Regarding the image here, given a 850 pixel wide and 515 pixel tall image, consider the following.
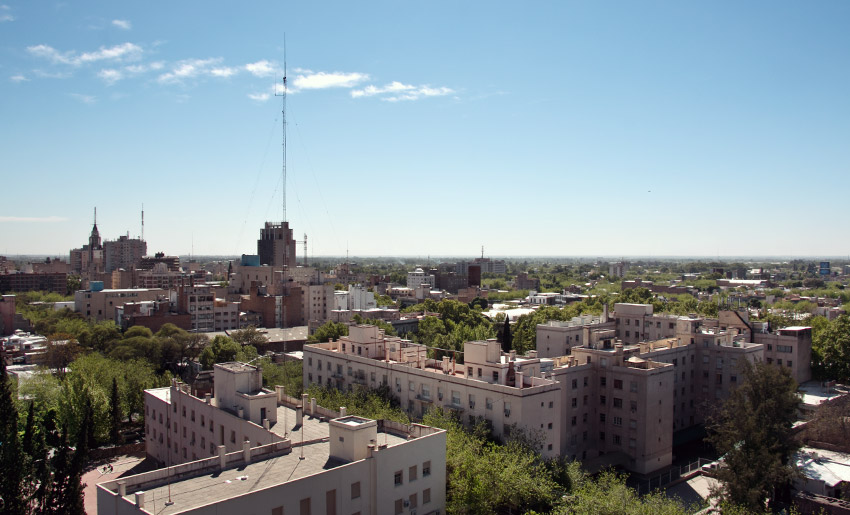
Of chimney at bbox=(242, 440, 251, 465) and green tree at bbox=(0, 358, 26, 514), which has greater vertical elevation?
chimney at bbox=(242, 440, 251, 465)

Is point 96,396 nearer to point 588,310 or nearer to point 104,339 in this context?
point 104,339

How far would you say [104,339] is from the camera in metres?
81.3

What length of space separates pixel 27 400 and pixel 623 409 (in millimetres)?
47893

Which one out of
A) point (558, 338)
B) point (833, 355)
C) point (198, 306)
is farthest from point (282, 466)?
point (198, 306)

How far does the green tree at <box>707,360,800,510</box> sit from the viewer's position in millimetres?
31766

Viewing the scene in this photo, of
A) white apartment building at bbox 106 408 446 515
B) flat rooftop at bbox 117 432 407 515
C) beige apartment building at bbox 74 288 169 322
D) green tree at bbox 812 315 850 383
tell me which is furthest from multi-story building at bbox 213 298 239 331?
flat rooftop at bbox 117 432 407 515

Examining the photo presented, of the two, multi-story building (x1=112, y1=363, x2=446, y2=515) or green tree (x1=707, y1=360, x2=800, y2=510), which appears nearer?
multi-story building (x1=112, y1=363, x2=446, y2=515)

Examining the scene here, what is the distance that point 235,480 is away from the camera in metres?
22.8

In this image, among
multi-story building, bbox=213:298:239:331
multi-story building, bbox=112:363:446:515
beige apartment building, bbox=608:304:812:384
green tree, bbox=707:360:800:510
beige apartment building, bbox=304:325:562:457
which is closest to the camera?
multi-story building, bbox=112:363:446:515

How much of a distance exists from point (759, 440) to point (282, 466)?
24.7 metres

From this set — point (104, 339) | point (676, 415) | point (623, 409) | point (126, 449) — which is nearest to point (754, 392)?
point (623, 409)

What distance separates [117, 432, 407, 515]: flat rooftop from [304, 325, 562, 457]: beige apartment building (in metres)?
12.6

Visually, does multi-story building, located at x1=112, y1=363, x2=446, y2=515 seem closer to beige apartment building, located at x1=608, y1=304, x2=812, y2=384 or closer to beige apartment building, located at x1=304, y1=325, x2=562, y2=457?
beige apartment building, located at x1=304, y1=325, x2=562, y2=457

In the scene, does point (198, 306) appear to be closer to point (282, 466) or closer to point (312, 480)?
point (282, 466)
